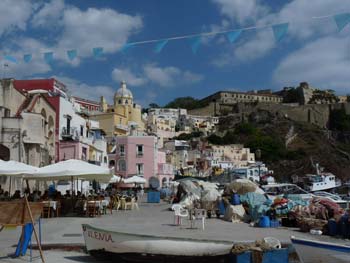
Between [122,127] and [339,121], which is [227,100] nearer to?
[339,121]

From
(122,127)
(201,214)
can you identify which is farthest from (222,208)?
(122,127)

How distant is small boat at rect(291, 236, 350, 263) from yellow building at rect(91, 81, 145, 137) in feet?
228

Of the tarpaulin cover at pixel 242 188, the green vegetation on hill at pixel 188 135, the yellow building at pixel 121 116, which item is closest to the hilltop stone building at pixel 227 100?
the green vegetation on hill at pixel 188 135

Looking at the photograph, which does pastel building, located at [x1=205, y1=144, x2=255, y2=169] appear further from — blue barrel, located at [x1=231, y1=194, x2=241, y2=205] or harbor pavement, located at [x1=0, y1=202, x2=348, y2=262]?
harbor pavement, located at [x1=0, y1=202, x2=348, y2=262]

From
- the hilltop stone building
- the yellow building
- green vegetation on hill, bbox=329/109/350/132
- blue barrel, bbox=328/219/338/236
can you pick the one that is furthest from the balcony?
green vegetation on hill, bbox=329/109/350/132

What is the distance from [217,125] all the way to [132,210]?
135 meters

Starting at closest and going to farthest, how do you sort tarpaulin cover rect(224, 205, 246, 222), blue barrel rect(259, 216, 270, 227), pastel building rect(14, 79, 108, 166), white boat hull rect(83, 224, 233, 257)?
white boat hull rect(83, 224, 233, 257) → blue barrel rect(259, 216, 270, 227) → tarpaulin cover rect(224, 205, 246, 222) → pastel building rect(14, 79, 108, 166)

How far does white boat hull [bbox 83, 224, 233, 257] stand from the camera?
9.84 meters

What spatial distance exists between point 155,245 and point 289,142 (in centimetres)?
14534

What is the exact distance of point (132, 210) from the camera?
95.6 feet

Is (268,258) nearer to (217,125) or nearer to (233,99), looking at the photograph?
(217,125)

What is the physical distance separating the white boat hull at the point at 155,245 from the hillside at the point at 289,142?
115 m

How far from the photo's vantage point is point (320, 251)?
9.02 metres

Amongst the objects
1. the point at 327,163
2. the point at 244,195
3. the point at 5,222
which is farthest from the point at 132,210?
the point at 327,163
